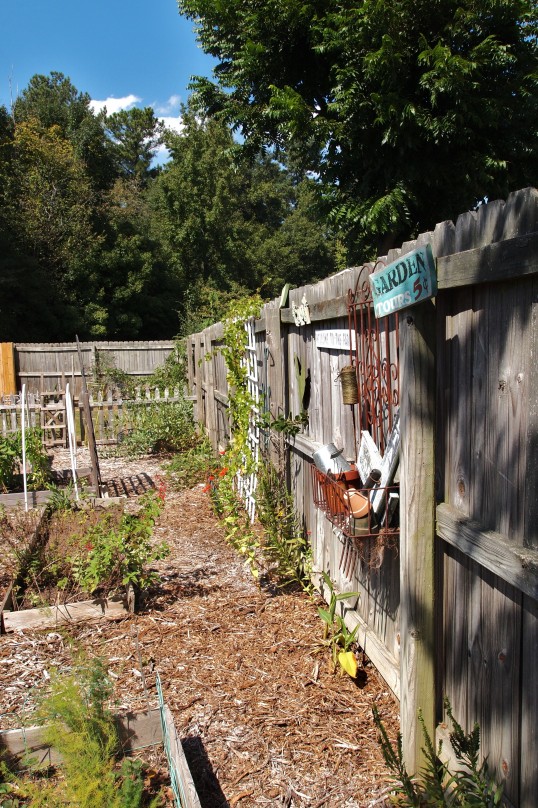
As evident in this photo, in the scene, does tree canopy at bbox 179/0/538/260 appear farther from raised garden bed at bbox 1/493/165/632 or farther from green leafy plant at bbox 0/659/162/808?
green leafy plant at bbox 0/659/162/808

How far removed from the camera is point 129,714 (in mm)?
2549

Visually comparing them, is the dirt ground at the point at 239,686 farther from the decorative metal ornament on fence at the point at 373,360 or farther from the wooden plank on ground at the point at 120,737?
the decorative metal ornament on fence at the point at 373,360

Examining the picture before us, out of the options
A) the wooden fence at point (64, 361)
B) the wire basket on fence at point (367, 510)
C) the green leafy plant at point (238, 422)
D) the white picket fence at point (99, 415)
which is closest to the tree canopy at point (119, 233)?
the wooden fence at point (64, 361)

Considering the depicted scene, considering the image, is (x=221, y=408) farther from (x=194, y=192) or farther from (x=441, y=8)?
(x=194, y=192)

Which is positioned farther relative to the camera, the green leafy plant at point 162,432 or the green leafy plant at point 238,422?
the green leafy plant at point 162,432

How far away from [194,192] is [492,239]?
105 ft

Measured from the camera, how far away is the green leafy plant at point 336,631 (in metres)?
3.21

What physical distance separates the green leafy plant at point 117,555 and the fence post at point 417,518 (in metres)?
2.25

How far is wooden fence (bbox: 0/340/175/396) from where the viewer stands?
50.8ft

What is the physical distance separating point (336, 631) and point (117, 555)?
1.61 meters

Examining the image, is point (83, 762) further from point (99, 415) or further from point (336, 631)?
point (99, 415)

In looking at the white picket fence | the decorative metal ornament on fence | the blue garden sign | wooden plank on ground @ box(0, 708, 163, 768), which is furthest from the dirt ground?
the white picket fence

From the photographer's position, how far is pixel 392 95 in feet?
31.5

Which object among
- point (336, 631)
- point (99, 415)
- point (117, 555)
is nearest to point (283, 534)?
point (336, 631)
